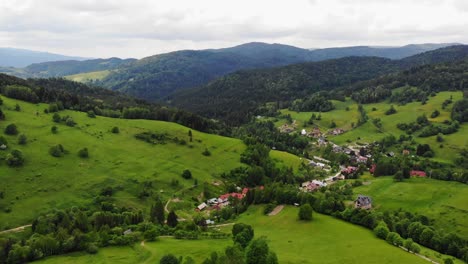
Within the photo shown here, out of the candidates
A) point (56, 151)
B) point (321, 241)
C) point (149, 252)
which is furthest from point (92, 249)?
point (56, 151)

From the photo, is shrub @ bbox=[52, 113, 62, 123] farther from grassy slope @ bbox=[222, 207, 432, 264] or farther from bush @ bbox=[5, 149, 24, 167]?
grassy slope @ bbox=[222, 207, 432, 264]

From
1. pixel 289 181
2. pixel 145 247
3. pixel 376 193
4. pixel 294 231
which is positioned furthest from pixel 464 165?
pixel 145 247

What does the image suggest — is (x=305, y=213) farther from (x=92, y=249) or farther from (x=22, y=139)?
(x=22, y=139)

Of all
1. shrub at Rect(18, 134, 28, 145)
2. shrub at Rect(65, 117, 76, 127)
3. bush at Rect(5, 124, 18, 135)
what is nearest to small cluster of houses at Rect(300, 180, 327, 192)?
shrub at Rect(65, 117, 76, 127)

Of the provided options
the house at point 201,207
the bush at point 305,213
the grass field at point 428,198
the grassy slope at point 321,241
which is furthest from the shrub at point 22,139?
the grass field at point 428,198

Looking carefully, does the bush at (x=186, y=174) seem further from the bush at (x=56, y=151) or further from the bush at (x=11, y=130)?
the bush at (x=11, y=130)

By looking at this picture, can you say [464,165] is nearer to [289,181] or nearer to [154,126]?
[289,181]
